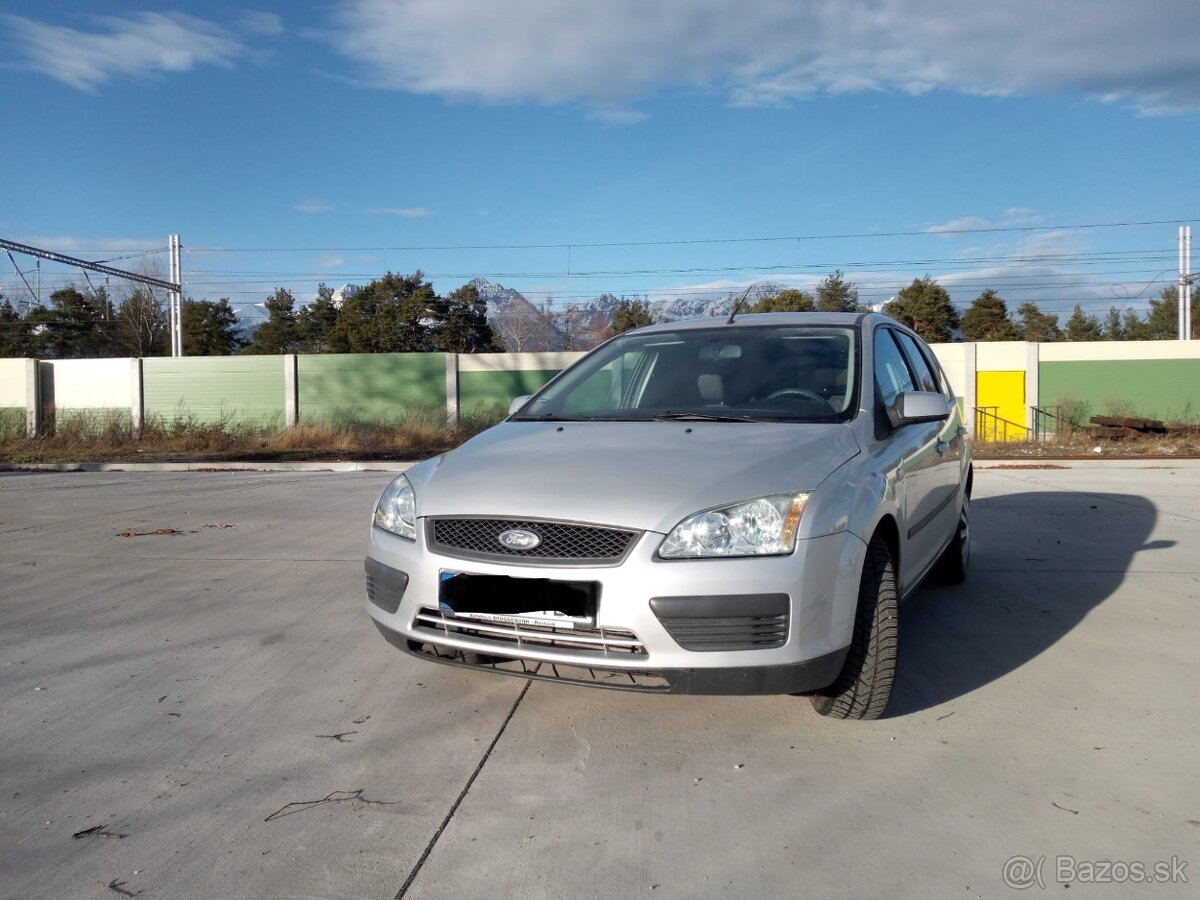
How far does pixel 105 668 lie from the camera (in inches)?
161

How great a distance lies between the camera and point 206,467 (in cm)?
1795

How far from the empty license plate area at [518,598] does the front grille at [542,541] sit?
7cm

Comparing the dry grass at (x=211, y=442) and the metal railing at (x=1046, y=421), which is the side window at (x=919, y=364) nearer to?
the dry grass at (x=211, y=442)

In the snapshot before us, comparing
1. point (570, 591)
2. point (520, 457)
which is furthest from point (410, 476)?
point (570, 591)

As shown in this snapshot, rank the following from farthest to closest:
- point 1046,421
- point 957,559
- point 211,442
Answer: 1. point 1046,421
2. point 211,442
3. point 957,559

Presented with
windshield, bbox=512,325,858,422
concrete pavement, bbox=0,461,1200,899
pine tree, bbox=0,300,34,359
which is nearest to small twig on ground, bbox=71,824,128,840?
concrete pavement, bbox=0,461,1200,899

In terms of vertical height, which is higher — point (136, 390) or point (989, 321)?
point (989, 321)

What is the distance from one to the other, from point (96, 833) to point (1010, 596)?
4.75 meters

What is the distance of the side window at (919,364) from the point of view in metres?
5.18

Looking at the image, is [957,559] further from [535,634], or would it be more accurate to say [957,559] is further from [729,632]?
[535,634]

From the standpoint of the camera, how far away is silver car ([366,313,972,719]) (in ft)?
9.28

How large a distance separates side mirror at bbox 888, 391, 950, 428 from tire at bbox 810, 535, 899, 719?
0.76 m

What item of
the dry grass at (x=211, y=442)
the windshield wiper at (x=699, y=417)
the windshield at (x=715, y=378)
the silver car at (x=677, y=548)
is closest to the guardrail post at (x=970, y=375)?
the dry grass at (x=211, y=442)

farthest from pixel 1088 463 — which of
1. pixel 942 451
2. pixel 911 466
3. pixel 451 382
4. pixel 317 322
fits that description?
pixel 317 322
